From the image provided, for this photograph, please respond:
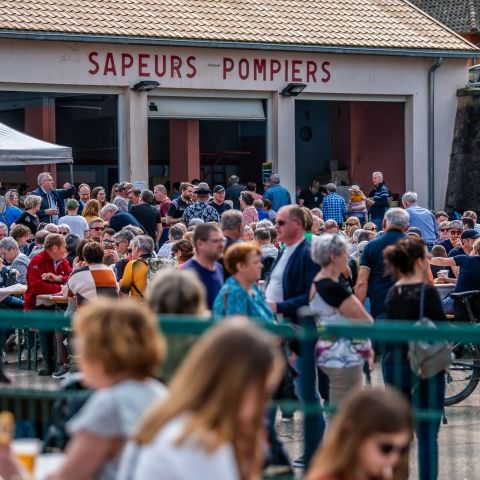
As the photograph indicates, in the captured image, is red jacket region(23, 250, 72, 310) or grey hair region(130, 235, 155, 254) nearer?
grey hair region(130, 235, 155, 254)

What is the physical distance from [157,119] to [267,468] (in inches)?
907

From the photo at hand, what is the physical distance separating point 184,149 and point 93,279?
17119 mm

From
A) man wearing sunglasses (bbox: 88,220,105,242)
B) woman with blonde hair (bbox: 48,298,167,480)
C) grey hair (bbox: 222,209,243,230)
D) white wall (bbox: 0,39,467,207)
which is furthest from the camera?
white wall (bbox: 0,39,467,207)

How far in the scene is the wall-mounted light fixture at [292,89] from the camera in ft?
94.0

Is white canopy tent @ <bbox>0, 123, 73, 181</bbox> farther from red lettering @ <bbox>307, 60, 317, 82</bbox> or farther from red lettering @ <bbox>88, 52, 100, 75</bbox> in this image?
red lettering @ <bbox>307, 60, 317, 82</bbox>

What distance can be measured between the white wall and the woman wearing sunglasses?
2161 cm

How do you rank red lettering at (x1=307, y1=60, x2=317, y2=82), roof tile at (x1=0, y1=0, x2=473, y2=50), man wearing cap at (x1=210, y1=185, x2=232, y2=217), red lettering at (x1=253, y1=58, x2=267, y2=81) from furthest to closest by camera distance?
red lettering at (x1=307, y1=60, x2=317, y2=82) → red lettering at (x1=253, y1=58, x2=267, y2=81) → roof tile at (x1=0, y1=0, x2=473, y2=50) → man wearing cap at (x1=210, y1=185, x2=232, y2=217)

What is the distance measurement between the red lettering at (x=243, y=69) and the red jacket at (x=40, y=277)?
13850 mm

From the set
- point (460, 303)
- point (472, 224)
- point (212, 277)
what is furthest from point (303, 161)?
point (212, 277)

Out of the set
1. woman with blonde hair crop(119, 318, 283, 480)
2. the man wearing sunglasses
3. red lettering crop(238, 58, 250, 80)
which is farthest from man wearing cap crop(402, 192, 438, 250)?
woman with blonde hair crop(119, 318, 283, 480)

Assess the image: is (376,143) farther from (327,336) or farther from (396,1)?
(327,336)

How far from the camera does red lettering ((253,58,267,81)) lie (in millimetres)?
28438

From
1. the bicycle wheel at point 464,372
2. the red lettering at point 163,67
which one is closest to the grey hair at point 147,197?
the red lettering at point 163,67

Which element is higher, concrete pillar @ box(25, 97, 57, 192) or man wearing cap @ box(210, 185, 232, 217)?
concrete pillar @ box(25, 97, 57, 192)
